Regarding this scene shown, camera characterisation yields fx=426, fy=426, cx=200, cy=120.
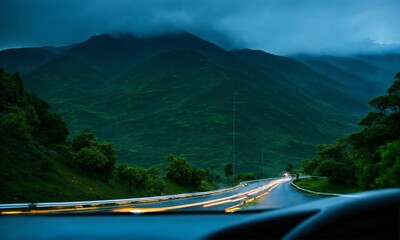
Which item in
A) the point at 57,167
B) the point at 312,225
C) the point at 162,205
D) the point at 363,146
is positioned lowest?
the point at 162,205

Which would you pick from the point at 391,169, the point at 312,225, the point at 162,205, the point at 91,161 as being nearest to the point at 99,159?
the point at 91,161

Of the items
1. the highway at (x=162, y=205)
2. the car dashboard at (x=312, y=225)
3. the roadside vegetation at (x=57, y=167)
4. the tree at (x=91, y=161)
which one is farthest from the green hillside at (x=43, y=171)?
the car dashboard at (x=312, y=225)

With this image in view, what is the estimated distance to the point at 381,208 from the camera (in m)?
2.52

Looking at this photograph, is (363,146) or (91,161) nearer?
(363,146)

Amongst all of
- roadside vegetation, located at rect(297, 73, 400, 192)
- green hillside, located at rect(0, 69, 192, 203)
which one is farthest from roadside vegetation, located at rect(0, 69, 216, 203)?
roadside vegetation, located at rect(297, 73, 400, 192)

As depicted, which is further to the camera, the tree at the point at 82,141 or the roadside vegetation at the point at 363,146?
the tree at the point at 82,141

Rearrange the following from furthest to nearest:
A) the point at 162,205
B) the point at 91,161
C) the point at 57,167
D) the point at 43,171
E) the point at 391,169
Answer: the point at 91,161 → the point at 57,167 → the point at 43,171 → the point at 162,205 → the point at 391,169

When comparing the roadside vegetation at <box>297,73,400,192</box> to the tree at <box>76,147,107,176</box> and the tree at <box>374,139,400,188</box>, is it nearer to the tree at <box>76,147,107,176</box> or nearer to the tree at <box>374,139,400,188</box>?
the tree at <box>374,139,400,188</box>

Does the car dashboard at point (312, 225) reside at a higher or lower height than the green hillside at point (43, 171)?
higher

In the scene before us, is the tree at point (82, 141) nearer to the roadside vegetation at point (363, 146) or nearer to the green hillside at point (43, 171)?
the green hillside at point (43, 171)

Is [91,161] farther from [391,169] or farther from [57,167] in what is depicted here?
[391,169]

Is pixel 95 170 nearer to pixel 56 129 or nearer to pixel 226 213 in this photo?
pixel 56 129

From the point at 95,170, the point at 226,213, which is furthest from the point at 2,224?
the point at 95,170

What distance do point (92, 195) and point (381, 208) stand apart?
51555 mm
